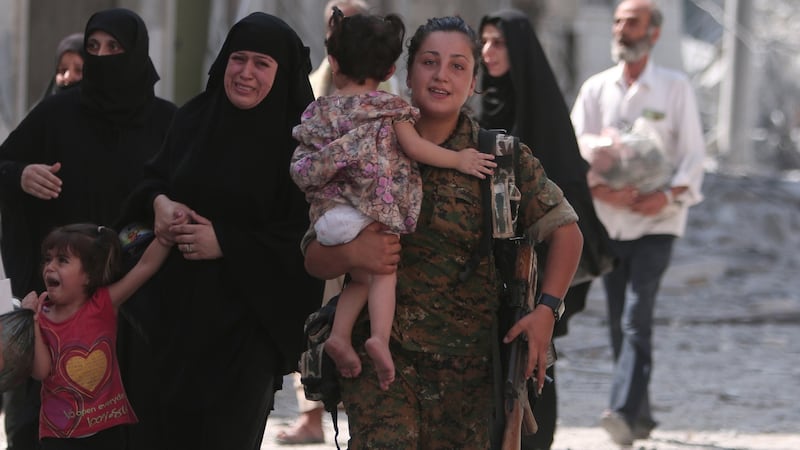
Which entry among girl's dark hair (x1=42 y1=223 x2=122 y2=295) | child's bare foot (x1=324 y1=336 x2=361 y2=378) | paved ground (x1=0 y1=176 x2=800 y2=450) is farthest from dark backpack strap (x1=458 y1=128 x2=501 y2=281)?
paved ground (x1=0 y1=176 x2=800 y2=450)

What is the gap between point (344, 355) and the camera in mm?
3736

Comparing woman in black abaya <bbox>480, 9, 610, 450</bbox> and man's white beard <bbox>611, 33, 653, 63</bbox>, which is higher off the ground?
man's white beard <bbox>611, 33, 653, 63</bbox>

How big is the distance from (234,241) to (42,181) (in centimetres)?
89

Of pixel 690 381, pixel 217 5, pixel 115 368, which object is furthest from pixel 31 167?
pixel 217 5

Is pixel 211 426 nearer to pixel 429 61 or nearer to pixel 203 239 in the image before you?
pixel 203 239

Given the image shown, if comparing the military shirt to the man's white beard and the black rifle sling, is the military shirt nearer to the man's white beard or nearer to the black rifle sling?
the black rifle sling

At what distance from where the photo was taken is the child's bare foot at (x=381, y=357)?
3.65 m

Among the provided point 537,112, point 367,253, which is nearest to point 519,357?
point 367,253

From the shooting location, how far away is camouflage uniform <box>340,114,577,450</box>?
3.78 meters

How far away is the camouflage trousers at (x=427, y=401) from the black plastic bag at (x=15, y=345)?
86 cm

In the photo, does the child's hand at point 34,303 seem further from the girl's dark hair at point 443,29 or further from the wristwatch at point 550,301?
the wristwatch at point 550,301

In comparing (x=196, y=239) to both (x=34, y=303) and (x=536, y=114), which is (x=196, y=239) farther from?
(x=536, y=114)

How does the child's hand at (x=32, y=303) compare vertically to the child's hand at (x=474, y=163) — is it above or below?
below

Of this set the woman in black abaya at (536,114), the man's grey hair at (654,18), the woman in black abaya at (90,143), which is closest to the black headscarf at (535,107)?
the woman in black abaya at (536,114)
